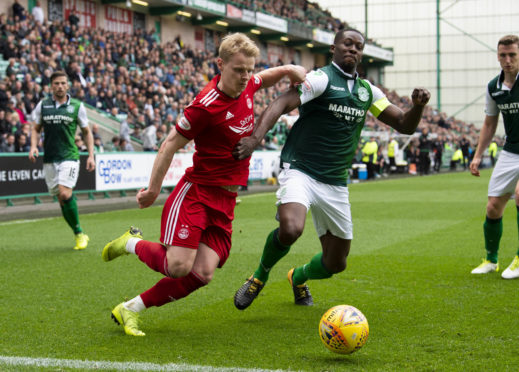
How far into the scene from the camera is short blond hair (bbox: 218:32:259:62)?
4.64m

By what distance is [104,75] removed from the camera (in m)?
24.3

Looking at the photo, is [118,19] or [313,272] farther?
[118,19]

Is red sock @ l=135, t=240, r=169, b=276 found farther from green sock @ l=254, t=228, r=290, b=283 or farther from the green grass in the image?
green sock @ l=254, t=228, r=290, b=283

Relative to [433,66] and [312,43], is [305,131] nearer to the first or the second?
[312,43]

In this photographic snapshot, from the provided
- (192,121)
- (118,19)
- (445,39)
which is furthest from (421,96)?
(445,39)

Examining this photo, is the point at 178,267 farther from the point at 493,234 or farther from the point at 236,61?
the point at 493,234

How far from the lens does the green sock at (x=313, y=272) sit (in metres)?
5.72

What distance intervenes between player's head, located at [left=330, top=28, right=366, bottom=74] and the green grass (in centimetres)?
195

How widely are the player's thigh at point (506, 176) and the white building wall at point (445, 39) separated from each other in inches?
2256

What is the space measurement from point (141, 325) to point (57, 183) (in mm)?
4637

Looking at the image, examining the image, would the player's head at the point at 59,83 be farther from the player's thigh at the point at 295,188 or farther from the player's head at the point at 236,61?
the player's head at the point at 236,61

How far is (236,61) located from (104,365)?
6.84 feet

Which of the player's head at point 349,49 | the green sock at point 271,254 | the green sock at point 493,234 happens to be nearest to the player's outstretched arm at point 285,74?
the player's head at point 349,49

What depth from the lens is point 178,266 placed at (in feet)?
15.6
